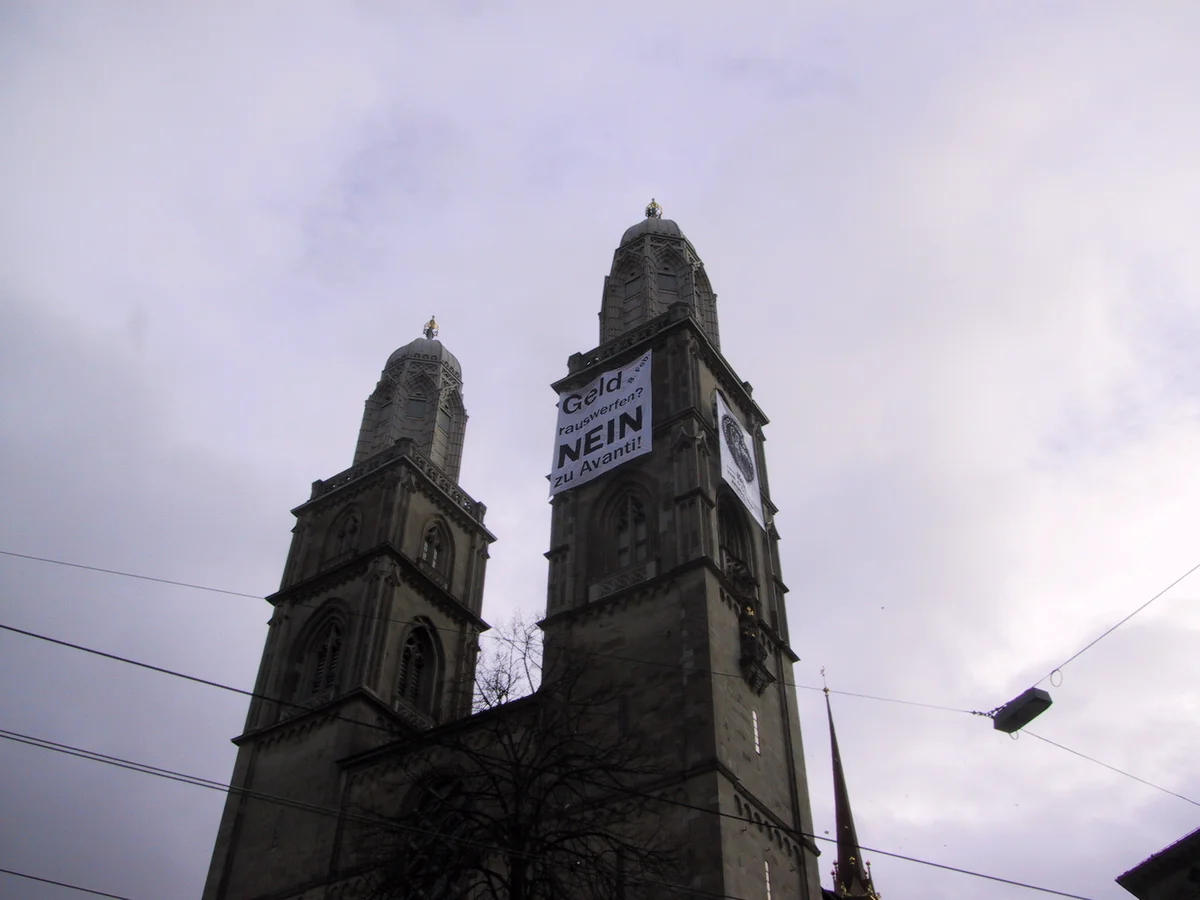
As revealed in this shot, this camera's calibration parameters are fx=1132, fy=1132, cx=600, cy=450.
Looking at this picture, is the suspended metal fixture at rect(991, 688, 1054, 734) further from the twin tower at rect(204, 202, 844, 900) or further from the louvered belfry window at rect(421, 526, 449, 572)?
the louvered belfry window at rect(421, 526, 449, 572)

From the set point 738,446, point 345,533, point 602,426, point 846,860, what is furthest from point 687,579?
point 846,860

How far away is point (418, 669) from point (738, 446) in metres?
14.2

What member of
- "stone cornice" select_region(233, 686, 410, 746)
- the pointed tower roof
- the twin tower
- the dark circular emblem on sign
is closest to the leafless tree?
the twin tower

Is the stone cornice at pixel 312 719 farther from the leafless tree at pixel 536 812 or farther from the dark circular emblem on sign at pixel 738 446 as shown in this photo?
the dark circular emblem on sign at pixel 738 446

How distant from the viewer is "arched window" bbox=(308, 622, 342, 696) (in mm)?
38594

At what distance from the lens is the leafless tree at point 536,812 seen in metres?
20.7

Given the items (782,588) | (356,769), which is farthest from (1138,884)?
(356,769)

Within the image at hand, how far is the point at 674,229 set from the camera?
4456 cm

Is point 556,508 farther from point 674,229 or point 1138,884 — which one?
point 1138,884

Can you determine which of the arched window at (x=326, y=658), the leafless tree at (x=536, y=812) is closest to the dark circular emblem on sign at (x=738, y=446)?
the leafless tree at (x=536, y=812)

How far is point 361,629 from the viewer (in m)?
38.3

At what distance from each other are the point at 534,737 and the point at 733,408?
18521 millimetres

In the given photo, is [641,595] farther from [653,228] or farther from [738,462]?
[653,228]

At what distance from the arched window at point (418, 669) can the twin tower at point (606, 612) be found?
0.08 meters
